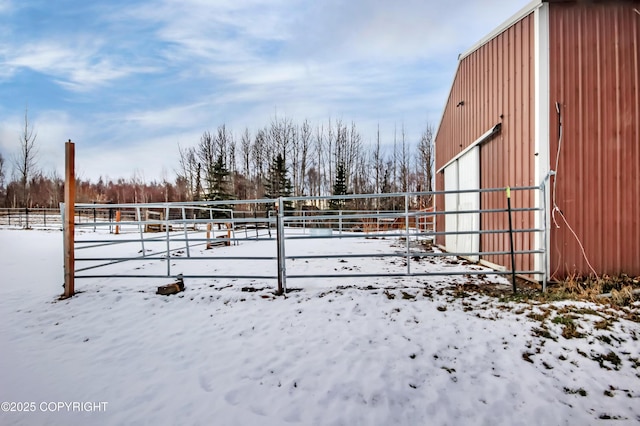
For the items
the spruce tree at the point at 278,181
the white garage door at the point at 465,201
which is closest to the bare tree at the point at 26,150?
the spruce tree at the point at 278,181

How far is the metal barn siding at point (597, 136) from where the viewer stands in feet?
12.4

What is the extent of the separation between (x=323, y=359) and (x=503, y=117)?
4936mm

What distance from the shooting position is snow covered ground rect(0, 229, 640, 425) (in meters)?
1.78

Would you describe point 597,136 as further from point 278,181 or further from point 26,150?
point 26,150

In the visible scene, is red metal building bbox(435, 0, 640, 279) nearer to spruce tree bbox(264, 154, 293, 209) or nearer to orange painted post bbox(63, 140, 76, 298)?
orange painted post bbox(63, 140, 76, 298)

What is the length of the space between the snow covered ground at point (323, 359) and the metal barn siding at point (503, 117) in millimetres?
1821

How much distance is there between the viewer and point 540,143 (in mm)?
3854

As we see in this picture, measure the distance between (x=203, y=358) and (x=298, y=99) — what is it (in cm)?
2977

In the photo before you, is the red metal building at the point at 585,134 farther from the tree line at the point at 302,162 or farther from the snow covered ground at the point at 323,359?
the tree line at the point at 302,162

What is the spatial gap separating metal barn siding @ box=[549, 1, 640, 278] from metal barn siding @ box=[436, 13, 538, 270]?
327 millimetres

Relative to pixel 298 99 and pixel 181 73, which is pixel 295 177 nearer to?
pixel 298 99

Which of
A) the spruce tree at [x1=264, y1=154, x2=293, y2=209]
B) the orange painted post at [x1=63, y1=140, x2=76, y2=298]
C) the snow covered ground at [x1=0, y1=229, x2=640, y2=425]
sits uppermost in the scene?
the spruce tree at [x1=264, y1=154, x2=293, y2=209]

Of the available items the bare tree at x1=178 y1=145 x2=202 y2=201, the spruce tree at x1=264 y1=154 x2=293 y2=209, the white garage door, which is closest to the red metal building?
the white garage door

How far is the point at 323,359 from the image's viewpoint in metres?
2.32
